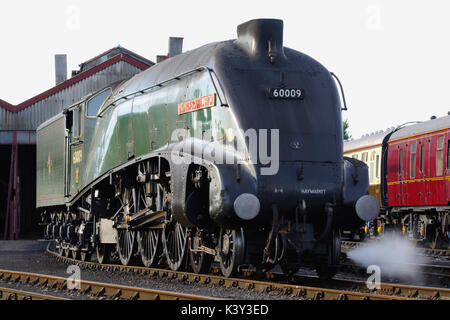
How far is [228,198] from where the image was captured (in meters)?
9.95

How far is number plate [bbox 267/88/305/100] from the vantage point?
10789 mm

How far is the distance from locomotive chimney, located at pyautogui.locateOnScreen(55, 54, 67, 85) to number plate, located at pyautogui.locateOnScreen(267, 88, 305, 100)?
95.1 ft

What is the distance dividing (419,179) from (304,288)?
1177cm

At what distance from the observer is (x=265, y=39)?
37.0 feet

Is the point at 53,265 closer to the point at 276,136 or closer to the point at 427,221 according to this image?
the point at 276,136

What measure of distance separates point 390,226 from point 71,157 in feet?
36.3

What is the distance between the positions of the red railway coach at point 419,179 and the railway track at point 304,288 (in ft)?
26.5

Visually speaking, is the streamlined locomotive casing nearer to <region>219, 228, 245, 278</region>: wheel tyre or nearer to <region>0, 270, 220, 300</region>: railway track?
<region>219, 228, 245, 278</region>: wheel tyre

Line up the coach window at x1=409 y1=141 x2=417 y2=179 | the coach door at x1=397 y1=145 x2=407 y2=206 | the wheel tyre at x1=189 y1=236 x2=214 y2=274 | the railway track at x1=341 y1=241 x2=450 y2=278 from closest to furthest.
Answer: the wheel tyre at x1=189 y1=236 x2=214 y2=274
the railway track at x1=341 y1=241 x2=450 y2=278
the coach window at x1=409 y1=141 x2=417 y2=179
the coach door at x1=397 y1=145 x2=407 y2=206

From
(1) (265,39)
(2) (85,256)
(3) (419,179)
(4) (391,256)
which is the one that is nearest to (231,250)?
(1) (265,39)

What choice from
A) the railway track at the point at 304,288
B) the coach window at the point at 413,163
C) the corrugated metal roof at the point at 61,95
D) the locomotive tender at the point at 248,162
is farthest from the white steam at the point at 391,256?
the corrugated metal roof at the point at 61,95

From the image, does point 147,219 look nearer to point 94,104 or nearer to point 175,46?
point 94,104

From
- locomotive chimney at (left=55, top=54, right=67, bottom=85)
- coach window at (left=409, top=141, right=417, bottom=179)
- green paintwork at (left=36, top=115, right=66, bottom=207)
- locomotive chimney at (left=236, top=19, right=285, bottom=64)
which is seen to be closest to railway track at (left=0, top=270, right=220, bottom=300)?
locomotive chimney at (left=236, top=19, right=285, bottom=64)

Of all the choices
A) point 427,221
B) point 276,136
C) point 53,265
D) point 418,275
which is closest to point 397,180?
point 427,221
